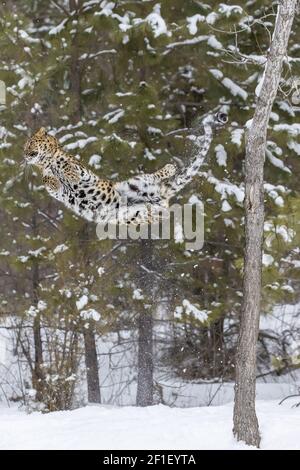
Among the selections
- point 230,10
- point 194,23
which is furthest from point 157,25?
point 230,10

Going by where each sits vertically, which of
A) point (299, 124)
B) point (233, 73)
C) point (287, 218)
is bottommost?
point (287, 218)

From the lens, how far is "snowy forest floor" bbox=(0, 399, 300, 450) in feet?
22.8

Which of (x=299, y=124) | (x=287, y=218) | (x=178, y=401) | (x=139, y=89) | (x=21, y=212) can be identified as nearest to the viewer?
(x=287, y=218)

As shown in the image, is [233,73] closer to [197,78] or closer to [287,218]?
[197,78]

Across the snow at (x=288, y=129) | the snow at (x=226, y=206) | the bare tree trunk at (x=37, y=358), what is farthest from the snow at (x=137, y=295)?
the snow at (x=288, y=129)

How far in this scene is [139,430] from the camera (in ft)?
24.1

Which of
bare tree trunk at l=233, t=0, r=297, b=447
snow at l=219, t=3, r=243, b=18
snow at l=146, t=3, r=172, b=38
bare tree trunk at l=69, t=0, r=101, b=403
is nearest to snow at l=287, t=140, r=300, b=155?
snow at l=219, t=3, r=243, b=18

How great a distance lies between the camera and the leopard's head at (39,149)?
5.39 metres

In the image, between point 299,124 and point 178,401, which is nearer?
point 299,124

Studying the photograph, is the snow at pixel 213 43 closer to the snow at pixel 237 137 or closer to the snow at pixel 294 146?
the snow at pixel 237 137

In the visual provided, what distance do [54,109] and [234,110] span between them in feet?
9.92

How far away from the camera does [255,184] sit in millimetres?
6355

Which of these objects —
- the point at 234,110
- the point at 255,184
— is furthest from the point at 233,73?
the point at 255,184
